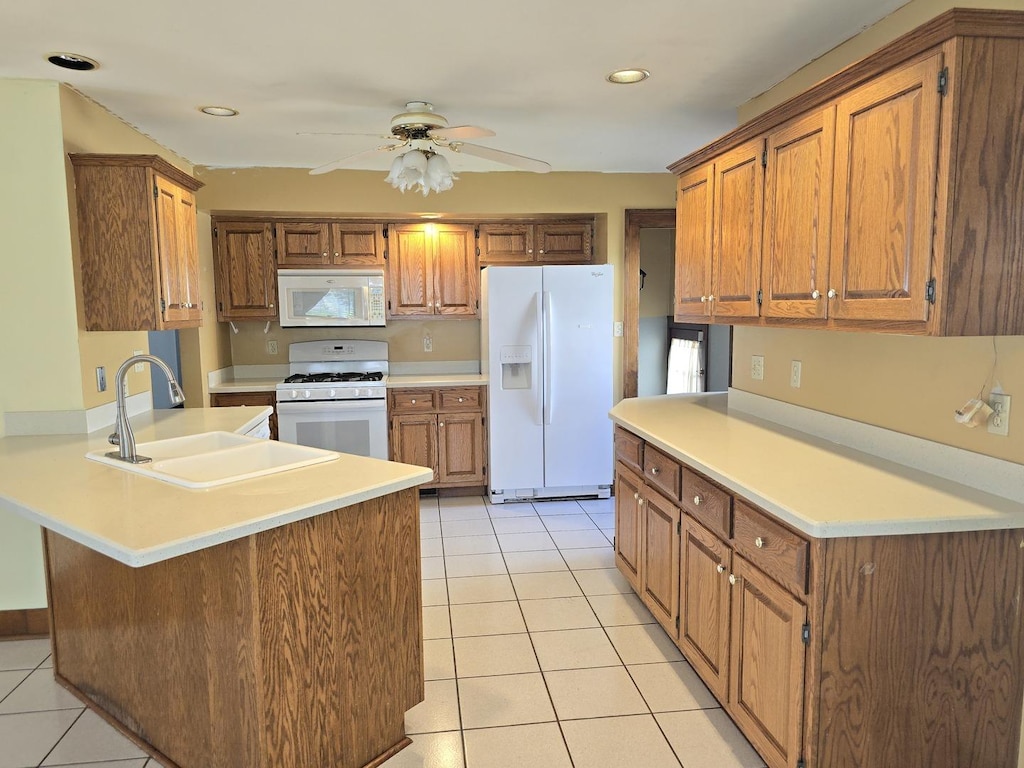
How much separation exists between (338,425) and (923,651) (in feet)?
12.3

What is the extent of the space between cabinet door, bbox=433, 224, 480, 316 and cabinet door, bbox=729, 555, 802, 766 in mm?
3352

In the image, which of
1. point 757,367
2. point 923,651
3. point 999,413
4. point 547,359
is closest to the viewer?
point 923,651

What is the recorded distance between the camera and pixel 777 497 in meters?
1.79

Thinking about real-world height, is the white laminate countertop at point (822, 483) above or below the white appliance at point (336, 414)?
above

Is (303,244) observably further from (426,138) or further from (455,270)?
(426,138)

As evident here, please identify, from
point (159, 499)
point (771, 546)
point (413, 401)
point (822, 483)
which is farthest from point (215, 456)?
point (413, 401)

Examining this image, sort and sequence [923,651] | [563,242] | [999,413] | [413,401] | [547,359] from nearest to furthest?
[923,651], [999,413], [547,359], [413,401], [563,242]

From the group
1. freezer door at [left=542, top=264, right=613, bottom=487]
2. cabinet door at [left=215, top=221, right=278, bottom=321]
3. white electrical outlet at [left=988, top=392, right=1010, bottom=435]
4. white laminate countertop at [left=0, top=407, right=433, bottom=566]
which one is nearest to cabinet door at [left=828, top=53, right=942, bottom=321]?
white electrical outlet at [left=988, top=392, right=1010, bottom=435]

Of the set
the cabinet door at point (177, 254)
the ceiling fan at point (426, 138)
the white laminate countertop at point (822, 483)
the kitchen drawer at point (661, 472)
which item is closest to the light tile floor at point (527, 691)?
the kitchen drawer at point (661, 472)

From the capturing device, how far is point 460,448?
15.9ft

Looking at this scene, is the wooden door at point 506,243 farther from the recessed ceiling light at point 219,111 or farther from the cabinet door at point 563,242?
the recessed ceiling light at point 219,111

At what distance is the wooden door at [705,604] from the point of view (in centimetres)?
Result: 215

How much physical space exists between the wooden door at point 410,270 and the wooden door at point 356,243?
86 millimetres

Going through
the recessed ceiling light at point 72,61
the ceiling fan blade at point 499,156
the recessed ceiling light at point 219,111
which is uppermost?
the recessed ceiling light at point 219,111
